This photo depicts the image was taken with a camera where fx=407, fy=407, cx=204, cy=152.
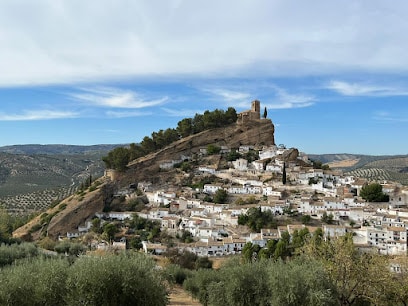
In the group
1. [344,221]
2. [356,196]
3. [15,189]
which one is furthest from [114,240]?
[15,189]

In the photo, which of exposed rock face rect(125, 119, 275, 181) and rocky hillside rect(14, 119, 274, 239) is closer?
rocky hillside rect(14, 119, 274, 239)

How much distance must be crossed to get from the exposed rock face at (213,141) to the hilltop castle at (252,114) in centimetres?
72

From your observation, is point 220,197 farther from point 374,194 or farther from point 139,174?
point 374,194

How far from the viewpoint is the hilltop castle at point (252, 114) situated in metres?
70.6

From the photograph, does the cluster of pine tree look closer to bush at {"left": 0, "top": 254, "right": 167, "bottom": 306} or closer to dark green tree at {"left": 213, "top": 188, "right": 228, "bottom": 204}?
dark green tree at {"left": 213, "top": 188, "right": 228, "bottom": 204}

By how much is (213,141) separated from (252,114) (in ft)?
30.3

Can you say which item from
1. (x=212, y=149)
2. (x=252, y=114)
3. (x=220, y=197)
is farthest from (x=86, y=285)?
(x=252, y=114)

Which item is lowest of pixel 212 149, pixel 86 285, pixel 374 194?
pixel 86 285

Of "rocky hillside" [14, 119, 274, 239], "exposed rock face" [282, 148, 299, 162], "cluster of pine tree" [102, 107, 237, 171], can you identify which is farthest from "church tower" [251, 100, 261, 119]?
"exposed rock face" [282, 148, 299, 162]

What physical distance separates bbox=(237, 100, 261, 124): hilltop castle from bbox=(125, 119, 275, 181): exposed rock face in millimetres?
721

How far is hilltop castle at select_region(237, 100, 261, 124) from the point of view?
7062 centimetres

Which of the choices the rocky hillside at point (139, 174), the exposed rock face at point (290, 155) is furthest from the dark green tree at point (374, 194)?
the rocky hillside at point (139, 174)

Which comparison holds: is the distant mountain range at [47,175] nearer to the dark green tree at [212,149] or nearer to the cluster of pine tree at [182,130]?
the cluster of pine tree at [182,130]

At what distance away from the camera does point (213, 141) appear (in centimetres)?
6862
